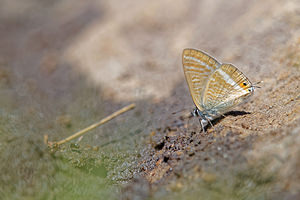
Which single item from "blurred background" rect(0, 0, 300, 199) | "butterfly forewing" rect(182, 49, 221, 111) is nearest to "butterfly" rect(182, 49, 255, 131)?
"butterfly forewing" rect(182, 49, 221, 111)

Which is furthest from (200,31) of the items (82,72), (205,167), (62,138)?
(205,167)

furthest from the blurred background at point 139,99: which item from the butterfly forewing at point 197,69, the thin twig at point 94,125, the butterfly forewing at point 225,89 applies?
the butterfly forewing at point 197,69

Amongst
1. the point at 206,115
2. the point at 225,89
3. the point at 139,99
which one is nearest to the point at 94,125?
the point at 139,99

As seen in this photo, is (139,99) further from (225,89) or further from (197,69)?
(225,89)

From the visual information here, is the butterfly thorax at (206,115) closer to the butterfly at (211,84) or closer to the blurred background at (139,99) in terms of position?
the butterfly at (211,84)

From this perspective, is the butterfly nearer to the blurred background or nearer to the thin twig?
the blurred background
